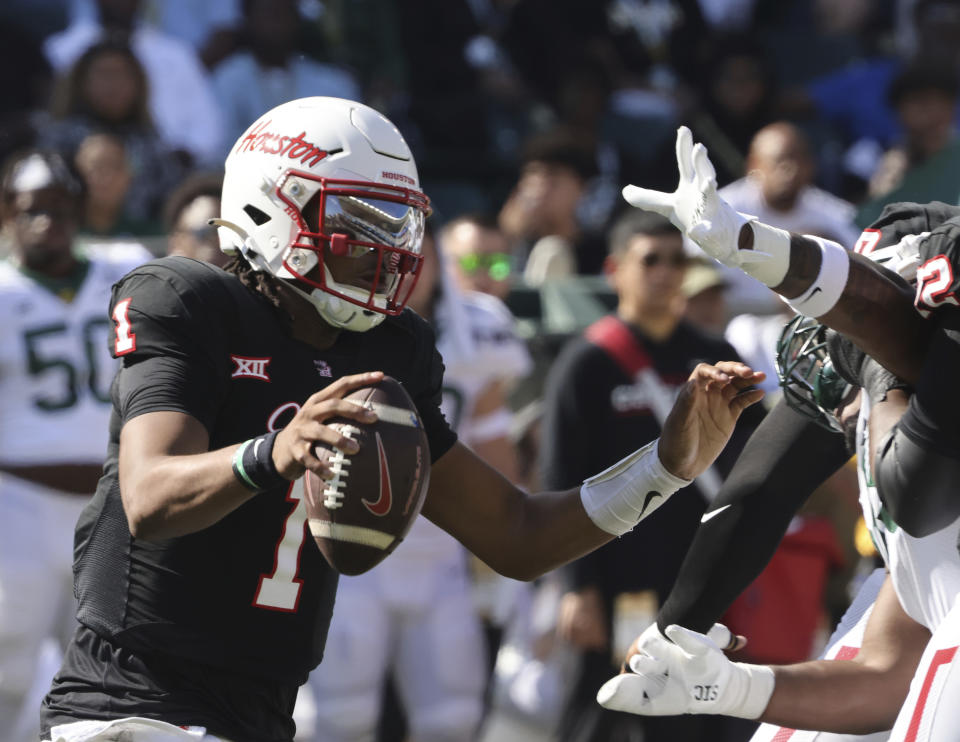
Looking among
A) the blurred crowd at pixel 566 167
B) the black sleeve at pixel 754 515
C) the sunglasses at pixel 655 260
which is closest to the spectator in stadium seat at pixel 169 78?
the blurred crowd at pixel 566 167

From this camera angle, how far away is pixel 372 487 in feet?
8.48

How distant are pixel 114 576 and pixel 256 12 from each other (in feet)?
20.0

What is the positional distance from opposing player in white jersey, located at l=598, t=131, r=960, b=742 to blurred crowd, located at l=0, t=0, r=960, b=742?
69.6 inches

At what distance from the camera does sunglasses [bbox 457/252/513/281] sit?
6949mm

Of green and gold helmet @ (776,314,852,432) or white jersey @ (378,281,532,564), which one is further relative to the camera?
white jersey @ (378,281,532,564)

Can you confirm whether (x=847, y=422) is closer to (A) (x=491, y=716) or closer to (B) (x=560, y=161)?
(A) (x=491, y=716)

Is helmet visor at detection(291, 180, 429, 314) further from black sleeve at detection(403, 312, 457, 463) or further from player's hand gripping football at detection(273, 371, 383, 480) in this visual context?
player's hand gripping football at detection(273, 371, 383, 480)

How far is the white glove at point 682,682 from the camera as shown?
3182mm

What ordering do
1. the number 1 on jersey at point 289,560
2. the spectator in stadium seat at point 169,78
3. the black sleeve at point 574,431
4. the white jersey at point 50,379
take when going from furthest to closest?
the spectator in stadium seat at point 169,78 < the white jersey at point 50,379 < the black sleeve at point 574,431 < the number 1 on jersey at point 289,560

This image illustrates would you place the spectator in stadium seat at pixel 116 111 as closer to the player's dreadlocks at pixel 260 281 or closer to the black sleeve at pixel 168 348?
the player's dreadlocks at pixel 260 281

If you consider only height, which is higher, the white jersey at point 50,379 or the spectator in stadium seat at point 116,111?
the spectator in stadium seat at point 116,111

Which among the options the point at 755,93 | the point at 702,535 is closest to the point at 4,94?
the point at 755,93

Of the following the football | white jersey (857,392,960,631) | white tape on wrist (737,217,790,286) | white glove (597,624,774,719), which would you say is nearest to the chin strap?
the football

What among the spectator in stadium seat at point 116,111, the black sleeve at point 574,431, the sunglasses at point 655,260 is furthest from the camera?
the spectator in stadium seat at point 116,111
